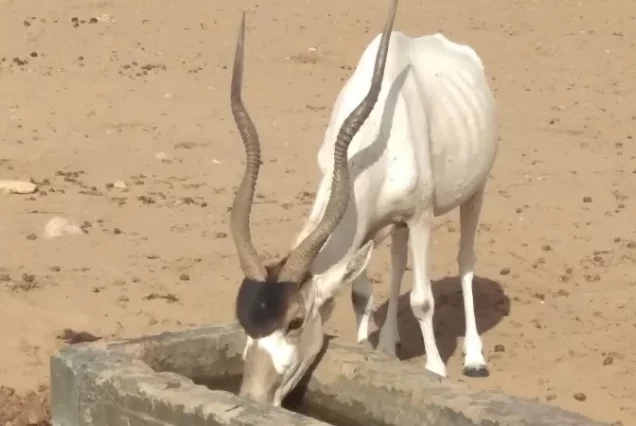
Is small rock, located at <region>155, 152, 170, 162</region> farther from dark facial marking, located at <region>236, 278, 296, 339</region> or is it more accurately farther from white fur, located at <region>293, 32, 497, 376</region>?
dark facial marking, located at <region>236, 278, 296, 339</region>

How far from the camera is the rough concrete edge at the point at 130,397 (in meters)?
4.12

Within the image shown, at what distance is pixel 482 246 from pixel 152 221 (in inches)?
82.9

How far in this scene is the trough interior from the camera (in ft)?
16.4

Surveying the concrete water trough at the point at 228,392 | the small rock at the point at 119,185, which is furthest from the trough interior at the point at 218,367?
the small rock at the point at 119,185

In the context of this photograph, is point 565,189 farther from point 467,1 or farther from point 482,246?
point 467,1

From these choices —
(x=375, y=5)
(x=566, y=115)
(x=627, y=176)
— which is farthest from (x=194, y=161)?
(x=375, y=5)

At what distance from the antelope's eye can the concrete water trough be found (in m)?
0.23

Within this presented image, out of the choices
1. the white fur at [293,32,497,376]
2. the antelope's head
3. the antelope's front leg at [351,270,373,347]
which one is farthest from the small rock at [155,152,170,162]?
the antelope's head

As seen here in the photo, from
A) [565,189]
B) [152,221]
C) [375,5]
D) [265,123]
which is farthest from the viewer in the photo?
[375,5]

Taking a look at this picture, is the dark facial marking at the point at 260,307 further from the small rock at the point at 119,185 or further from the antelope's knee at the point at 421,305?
the small rock at the point at 119,185

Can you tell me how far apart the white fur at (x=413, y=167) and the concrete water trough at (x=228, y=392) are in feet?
1.32

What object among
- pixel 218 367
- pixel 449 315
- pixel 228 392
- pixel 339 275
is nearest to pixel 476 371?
pixel 449 315

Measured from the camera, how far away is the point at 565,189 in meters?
9.90

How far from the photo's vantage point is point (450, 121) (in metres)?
6.41
